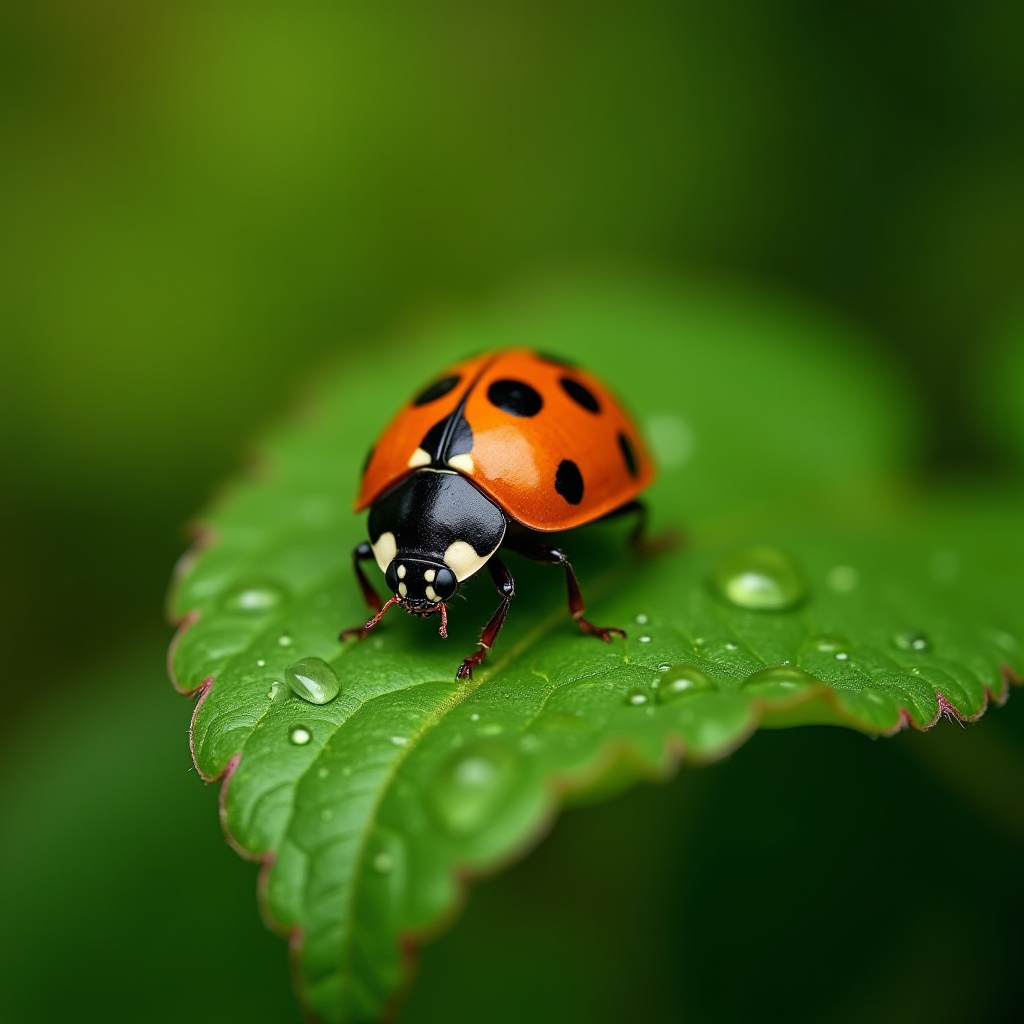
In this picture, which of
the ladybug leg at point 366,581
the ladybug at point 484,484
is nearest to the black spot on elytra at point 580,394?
the ladybug at point 484,484

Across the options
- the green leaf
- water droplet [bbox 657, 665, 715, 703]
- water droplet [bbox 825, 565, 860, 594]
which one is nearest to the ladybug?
the green leaf

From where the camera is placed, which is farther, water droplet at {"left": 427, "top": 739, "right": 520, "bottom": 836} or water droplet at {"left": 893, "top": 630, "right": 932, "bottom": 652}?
water droplet at {"left": 893, "top": 630, "right": 932, "bottom": 652}

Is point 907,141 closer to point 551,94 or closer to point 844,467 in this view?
point 551,94

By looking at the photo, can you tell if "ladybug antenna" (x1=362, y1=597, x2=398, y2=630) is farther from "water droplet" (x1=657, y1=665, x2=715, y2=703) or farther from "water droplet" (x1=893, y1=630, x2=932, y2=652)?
"water droplet" (x1=893, y1=630, x2=932, y2=652)

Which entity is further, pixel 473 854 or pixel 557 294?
pixel 557 294

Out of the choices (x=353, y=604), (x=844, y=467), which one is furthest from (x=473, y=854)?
(x=844, y=467)

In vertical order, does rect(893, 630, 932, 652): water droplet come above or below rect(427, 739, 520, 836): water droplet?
below

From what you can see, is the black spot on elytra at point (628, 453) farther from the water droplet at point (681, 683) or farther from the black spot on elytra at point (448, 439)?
the water droplet at point (681, 683)
